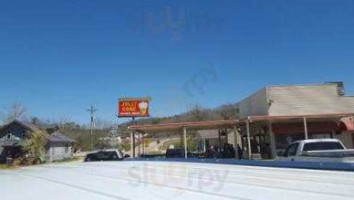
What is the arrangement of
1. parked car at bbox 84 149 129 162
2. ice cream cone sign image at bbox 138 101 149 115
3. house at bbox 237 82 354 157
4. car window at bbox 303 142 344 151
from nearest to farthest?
car window at bbox 303 142 344 151 → house at bbox 237 82 354 157 → parked car at bbox 84 149 129 162 → ice cream cone sign image at bbox 138 101 149 115

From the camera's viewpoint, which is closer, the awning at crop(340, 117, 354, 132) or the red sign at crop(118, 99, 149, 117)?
the awning at crop(340, 117, 354, 132)

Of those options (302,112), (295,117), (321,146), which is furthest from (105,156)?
(321,146)

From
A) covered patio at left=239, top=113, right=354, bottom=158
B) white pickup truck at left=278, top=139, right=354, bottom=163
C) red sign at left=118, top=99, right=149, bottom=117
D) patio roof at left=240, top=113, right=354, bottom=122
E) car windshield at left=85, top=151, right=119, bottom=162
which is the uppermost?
red sign at left=118, top=99, right=149, bottom=117

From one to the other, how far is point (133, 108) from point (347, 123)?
30.4 meters

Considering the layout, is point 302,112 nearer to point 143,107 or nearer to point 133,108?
point 143,107

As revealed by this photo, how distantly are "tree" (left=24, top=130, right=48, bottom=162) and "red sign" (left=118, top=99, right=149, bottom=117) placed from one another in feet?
37.7

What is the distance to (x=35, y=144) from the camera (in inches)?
2650

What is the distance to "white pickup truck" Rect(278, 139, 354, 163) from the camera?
20320 mm

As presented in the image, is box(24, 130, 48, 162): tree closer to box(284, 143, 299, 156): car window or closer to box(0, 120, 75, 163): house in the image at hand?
box(0, 120, 75, 163): house

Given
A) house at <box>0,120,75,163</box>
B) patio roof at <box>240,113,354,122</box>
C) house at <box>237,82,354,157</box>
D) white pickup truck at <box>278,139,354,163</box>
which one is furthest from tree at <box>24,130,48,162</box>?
white pickup truck at <box>278,139,354,163</box>

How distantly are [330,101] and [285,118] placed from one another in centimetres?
670

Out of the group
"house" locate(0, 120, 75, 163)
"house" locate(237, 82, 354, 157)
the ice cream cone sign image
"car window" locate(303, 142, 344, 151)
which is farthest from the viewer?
"house" locate(0, 120, 75, 163)

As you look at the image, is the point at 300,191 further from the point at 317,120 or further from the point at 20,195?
the point at 317,120

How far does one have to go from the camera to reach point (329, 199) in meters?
12.1
